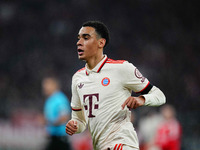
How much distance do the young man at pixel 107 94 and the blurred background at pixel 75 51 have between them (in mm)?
7827

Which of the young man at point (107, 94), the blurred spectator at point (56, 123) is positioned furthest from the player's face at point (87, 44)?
the blurred spectator at point (56, 123)

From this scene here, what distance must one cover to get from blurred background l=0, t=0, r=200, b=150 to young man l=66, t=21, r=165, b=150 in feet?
25.7

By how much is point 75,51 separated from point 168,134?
947 centimetres

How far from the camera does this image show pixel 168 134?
10.2 metres

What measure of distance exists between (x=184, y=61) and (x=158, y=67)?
1.12 metres

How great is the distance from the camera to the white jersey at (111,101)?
3.88 meters

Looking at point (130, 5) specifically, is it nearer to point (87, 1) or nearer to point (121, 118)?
point (87, 1)

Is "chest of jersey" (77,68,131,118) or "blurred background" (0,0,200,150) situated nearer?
"chest of jersey" (77,68,131,118)

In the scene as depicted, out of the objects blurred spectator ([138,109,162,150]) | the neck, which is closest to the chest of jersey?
the neck

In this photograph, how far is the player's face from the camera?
13.6 feet

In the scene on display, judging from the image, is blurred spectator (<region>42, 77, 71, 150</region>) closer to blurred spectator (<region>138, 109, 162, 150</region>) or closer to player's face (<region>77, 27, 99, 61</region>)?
blurred spectator (<region>138, 109, 162, 150</region>)

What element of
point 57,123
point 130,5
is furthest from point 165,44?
point 57,123

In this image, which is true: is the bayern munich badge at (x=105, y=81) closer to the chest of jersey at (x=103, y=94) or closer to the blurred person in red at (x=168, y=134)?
the chest of jersey at (x=103, y=94)

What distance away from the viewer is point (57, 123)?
7977 millimetres
